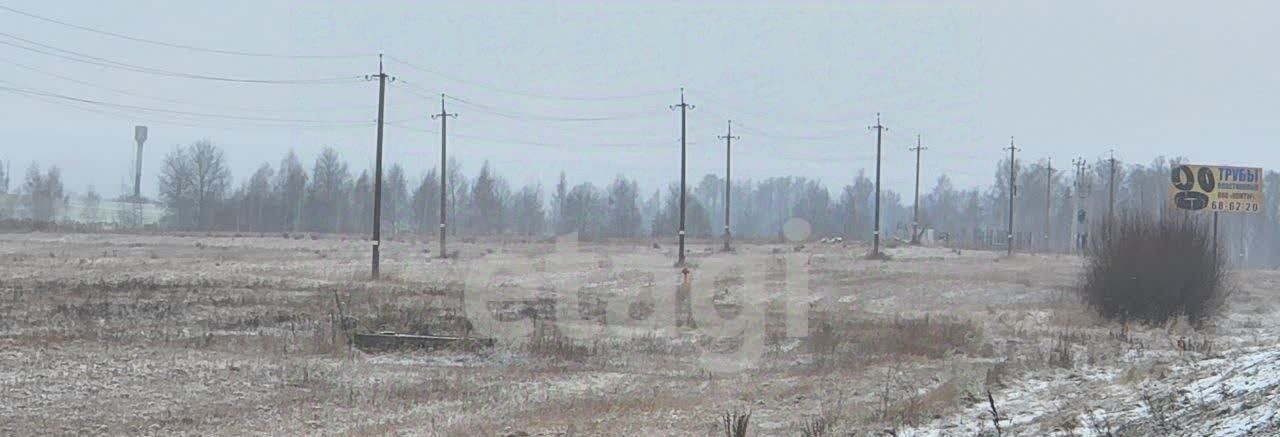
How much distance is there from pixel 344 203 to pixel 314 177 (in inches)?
181

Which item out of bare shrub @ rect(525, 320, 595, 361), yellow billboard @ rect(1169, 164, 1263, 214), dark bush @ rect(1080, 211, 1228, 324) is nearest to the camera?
bare shrub @ rect(525, 320, 595, 361)

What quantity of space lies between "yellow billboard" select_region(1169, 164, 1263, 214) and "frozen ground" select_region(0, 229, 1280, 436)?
9.77ft

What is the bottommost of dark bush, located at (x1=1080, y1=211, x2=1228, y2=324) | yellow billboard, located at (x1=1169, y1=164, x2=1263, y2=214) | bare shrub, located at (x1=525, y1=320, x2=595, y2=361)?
bare shrub, located at (x1=525, y1=320, x2=595, y2=361)

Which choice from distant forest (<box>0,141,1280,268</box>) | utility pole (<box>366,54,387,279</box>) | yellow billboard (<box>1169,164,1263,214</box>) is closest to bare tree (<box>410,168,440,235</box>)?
distant forest (<box>0,141,1280,268</box>)

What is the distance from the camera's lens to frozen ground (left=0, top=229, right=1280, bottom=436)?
13.2 meters

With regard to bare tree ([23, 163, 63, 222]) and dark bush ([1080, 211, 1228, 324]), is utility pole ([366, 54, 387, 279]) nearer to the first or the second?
dark bush ([1080, 211, 1228, 324])

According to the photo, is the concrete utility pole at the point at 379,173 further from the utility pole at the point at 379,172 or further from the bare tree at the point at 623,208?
the bare tree at the point at 623,208

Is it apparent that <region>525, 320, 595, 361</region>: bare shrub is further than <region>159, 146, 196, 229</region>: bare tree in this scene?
No

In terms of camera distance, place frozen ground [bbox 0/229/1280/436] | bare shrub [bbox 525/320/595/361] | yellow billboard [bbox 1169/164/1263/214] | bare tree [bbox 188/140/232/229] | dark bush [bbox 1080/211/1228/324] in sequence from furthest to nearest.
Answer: bare tree [bbox 188/140/232/229]
yellow billboard [bbox 1169/164/1263/214]
dark bush [bbox 1080/211/1228/324]
bare shrub [bbox 525/320/595/361]
frozen ground [bbox 0/229/1280/436]

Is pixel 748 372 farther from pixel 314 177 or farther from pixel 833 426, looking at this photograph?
pixel 314 177

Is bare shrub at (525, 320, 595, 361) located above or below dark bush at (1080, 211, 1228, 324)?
below

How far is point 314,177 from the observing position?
142 meters

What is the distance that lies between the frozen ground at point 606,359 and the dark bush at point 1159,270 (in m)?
1.04

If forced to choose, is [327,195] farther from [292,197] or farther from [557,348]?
[557,348]
